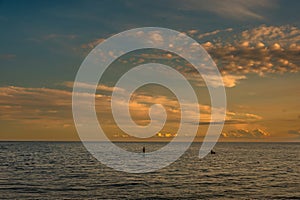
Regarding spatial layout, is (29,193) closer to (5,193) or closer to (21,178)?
(5,193)

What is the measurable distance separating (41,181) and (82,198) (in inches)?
588

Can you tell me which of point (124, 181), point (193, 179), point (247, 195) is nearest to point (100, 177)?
point (124, 181)

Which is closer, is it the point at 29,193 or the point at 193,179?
the point at 29,193

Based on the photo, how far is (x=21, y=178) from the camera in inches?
2048

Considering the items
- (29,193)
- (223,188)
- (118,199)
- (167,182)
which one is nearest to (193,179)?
(167,182)

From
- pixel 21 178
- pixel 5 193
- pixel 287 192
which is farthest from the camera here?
pixel 21 178

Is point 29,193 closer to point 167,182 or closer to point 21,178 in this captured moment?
point 21,178

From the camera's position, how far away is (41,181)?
4900cm

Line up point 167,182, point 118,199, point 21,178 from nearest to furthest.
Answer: point 118,199, point 167,182, point 21,178

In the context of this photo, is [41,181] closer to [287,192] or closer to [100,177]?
[100,177]

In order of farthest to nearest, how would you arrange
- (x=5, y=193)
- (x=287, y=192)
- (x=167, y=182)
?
1. (x=167, y=182)
2. (x=287, y=192)
3. (x=5, y=193)

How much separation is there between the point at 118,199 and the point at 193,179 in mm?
19084

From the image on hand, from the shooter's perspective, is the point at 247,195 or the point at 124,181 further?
the point at 124,181

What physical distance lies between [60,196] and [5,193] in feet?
21.6
